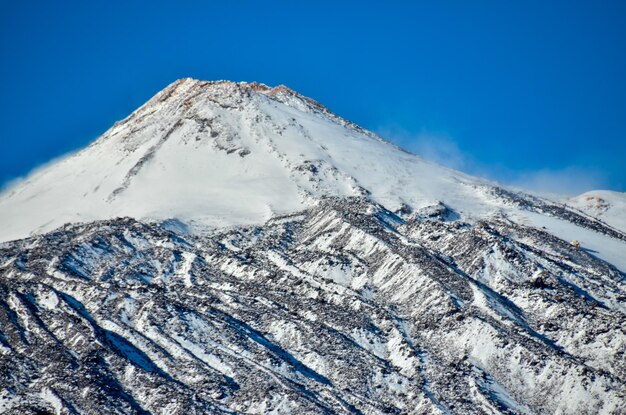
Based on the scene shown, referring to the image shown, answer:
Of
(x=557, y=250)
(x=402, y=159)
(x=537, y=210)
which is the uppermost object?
(x=402, y=159)

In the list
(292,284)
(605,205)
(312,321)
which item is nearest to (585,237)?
(605,205)

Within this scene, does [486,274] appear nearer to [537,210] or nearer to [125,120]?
[537,210]

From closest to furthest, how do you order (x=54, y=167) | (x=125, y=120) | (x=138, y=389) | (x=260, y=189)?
1. (x=138, y=389)
2. (x=260, y=189)
3. (x=54, y=167)
4. (x=125, y=120)

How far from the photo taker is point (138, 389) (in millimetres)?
72562

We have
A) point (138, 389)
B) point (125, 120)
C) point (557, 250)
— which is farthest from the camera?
point (125, 120)

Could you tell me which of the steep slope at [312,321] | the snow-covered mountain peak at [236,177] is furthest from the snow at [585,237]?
the steep slope at [312,321]

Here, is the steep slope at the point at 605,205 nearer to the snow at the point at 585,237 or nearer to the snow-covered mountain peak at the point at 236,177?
the snow-covered mountain peak at the point at 236,177

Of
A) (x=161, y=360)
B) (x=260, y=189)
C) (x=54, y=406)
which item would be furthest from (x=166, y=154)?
(x=54, y=406)

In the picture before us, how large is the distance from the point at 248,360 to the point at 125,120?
314 feet

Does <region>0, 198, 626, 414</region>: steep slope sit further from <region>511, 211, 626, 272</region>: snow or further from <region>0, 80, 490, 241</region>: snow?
<region>0, 80, 490, 241</region>: snow

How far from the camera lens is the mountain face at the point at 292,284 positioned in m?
75.0

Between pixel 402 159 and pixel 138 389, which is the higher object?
pixel 402 159

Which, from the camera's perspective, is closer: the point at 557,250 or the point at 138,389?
the point at 138,389

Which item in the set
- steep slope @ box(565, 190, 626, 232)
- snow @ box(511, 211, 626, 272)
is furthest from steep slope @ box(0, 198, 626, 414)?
steep slope @ box(565, 190, 626, 232)
